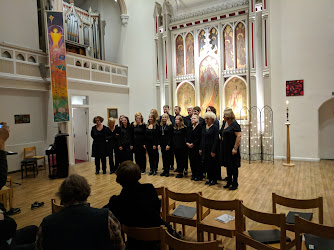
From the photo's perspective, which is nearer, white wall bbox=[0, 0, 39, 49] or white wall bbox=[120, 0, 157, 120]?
white wall bbox=[0, 0, 39, 49]

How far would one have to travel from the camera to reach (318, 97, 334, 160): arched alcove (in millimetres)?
7523

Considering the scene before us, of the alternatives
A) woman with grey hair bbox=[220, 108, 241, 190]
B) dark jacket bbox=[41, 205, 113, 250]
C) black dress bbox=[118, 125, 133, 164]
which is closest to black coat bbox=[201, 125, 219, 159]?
woman with grey hair bbox=[220, 108, 241, 190]

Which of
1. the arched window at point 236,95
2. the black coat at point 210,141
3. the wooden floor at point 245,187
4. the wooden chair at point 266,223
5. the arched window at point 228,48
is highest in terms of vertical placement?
the arched window at point 228,48

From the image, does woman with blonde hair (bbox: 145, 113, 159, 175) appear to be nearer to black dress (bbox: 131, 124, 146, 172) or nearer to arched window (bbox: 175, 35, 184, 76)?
black dress (bbox: 131, 124, 146, 172)

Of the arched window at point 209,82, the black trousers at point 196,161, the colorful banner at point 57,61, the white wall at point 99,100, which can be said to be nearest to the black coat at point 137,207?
the black trousers at point 196,161

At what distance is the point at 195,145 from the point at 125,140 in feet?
5.87

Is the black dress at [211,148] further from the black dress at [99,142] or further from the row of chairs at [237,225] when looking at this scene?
the black dress at [99,142]

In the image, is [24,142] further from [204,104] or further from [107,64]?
[204,104]

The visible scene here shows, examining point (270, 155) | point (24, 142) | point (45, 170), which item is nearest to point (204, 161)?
point (270, 155)

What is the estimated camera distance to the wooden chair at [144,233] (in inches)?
72.1

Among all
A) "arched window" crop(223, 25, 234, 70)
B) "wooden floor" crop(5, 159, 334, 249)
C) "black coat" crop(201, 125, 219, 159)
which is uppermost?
"arched window" crop(223, 25, 234, 70)

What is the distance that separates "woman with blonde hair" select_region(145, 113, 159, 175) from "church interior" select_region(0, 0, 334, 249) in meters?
0.36

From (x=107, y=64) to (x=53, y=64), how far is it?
285 centimetres

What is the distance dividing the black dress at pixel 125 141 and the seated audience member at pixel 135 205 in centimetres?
428
